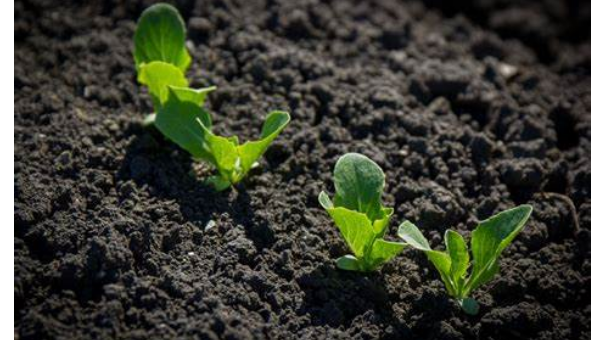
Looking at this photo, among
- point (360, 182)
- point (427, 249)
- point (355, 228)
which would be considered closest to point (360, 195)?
point (360, 182)

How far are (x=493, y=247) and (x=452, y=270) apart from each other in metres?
0.14

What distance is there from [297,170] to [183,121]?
1.45ft

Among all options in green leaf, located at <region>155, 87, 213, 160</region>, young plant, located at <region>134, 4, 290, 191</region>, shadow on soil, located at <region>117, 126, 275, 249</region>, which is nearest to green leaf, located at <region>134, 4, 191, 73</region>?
young plant, located at <region>134, 4, 290, 191</region>

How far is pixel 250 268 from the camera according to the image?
78.6 inches

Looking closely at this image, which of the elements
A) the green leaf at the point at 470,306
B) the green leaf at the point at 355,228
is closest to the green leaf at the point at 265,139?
the green leaf at the point at 355,228

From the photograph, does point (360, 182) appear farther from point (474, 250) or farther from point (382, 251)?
point (474, 250)

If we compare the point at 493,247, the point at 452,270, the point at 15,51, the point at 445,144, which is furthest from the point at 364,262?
the point at 15,51

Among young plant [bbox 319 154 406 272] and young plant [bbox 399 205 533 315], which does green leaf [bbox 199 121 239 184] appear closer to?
young plant [bbox 319 154 406 272]

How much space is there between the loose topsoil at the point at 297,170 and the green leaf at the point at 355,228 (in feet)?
0.39

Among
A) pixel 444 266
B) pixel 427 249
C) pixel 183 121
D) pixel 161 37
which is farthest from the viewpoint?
pixel 161 37

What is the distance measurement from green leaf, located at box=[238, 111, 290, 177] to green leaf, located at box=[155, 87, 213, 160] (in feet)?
0.40

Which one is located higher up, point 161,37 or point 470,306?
point 161,37

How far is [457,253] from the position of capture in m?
1.89

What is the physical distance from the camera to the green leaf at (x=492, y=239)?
186cm
